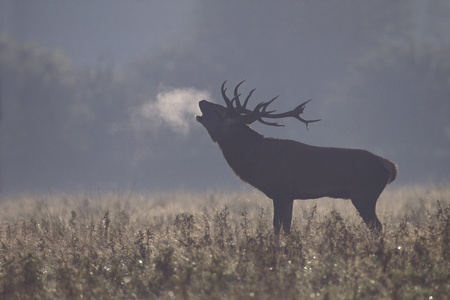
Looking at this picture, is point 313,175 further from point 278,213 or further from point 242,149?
point 242,149

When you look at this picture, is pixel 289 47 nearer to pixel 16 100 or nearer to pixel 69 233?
pixel 16 100

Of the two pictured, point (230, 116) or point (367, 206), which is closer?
point (367, 206)

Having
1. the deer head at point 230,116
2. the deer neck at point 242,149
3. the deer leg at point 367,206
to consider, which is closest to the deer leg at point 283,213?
the deer neck at point 242,149

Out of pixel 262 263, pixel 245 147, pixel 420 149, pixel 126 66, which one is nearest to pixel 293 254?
pixel 262 263

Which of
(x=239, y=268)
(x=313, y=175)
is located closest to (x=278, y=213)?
(x=313, y=175)

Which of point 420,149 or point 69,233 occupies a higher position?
point 420,149

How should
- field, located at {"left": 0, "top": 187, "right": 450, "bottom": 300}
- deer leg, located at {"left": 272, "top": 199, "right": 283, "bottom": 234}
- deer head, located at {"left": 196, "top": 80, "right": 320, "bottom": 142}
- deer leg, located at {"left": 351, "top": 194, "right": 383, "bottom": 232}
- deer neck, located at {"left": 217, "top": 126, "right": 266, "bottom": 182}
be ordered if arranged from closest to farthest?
field, located at {"left": 0, "top": 187, "right": 450, "bottom": 300} → deer leg, located at {"left": 351, "top": 194, "right": 383, "bottom": 232} → deer leg, located at {"left": 272, "top": 199, "right": 283, "bottom": 234} → deer neck, located at {"left": 217, "top": 126, "right": 266, "bottom": 182} → deer head, located at {"left": 196, "top": 80, "right": 320, "bottom": 142}

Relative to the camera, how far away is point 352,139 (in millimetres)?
51062

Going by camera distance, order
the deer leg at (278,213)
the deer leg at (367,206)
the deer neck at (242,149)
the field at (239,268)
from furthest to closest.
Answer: the deer neck at (242,149)
the deer leg at (278,213)
the deer leg at (367,206)
the field at (239,268)

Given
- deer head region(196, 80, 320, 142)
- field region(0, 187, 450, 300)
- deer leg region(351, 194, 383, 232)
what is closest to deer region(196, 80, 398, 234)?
deer leg region(351, 194, 383, 232)

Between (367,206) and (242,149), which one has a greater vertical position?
(242,149)

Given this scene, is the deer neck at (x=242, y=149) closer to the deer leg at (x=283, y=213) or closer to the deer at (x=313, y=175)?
the deer at (x=313, y=175)

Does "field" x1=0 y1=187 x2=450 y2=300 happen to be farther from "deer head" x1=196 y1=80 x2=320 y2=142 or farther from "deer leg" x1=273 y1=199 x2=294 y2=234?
"deer head" x1=196 y1=80 x2=320 y2=142

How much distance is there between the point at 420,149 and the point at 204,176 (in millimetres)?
17577
